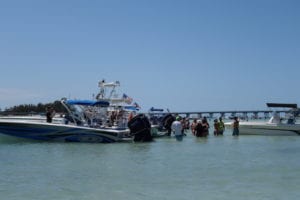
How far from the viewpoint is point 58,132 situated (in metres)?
21.4

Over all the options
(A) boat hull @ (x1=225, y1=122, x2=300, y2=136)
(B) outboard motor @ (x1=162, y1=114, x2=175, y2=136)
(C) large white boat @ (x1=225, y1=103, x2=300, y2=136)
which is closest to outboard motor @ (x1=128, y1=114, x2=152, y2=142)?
(B) outboard motor @ (x1=162, y1=114, x2=175, y2=136)

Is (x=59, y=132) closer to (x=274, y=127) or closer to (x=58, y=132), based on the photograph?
(x=58, y=132)

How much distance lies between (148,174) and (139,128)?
10.8m

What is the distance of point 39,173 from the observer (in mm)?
11852

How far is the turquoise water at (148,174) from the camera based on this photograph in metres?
9.20

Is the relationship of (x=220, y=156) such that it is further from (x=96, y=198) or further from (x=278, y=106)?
(x=278, y=106)

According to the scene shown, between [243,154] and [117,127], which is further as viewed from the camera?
[117,127]

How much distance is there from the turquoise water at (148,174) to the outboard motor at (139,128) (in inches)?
160

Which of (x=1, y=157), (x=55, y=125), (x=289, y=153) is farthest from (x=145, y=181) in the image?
(x=55, y=125)

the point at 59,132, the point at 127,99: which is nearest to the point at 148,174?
the point at 59,132

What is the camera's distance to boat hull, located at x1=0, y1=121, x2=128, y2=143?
21.3m

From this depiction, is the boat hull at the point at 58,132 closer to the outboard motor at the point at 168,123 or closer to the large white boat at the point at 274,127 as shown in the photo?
the outboard motor at the point at 168,123

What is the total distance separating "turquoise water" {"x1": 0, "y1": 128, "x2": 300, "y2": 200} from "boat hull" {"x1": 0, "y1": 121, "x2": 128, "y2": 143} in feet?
9.72

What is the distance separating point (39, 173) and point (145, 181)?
2.92m
